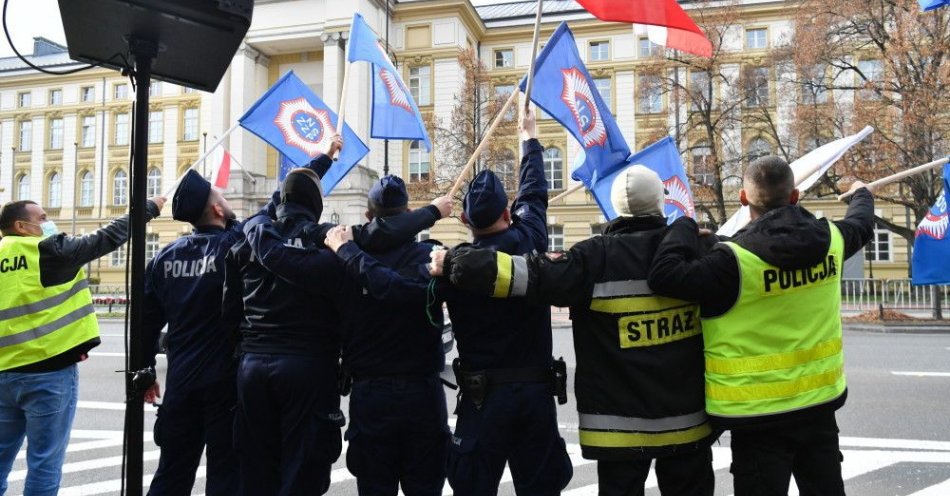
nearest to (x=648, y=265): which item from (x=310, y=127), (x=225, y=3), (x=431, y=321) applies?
(x=431, y=321)

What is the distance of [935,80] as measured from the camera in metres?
19.1

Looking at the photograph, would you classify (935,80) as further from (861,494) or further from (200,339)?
(200,339)

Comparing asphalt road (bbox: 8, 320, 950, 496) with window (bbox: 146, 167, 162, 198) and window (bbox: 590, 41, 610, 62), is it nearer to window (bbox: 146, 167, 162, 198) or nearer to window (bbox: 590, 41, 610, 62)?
window (bbox: 590, 41, 610, 62)

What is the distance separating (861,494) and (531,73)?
12.6 ft

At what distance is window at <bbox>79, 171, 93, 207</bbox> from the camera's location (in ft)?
163

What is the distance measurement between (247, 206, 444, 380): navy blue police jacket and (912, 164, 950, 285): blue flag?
6.09 meters

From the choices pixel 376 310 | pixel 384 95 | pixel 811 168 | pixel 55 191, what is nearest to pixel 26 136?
pixel 55 191

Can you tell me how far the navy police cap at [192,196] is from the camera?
4141mm

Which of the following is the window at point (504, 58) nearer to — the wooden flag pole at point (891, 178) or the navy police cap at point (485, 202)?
the wooden flag pole at point (891, 178)

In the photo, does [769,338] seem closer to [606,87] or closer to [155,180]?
[606,87]

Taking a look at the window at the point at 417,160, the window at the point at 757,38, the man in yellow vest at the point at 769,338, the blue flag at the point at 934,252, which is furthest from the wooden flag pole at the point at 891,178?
the window at the point at 757,38

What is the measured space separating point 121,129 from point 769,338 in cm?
5425

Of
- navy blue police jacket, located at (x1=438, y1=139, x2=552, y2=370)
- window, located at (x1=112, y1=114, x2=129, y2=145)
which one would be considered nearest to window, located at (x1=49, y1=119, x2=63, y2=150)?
window, located at (x1=112, y1=114, x2=129, y2=145)

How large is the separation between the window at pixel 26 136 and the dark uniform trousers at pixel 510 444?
59.8m
